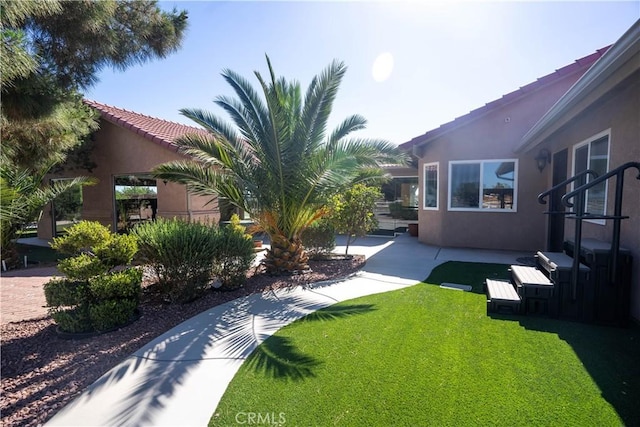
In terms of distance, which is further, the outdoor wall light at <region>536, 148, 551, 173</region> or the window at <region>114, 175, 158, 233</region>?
the window at <region>114, 175, 158, 233</region>

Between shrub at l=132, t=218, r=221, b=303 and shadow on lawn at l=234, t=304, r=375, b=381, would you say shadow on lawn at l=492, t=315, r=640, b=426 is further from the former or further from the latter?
shrub at l=132, t=218, r=221, b=303

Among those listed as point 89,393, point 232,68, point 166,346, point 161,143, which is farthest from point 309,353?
point 161,143

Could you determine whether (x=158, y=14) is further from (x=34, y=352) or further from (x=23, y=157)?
(x=34, y=352)

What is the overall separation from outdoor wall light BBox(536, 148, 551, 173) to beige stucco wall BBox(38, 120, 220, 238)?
10750 millimetres

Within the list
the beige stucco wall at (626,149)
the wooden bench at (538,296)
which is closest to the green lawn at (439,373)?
the wooden bench at (538,296)

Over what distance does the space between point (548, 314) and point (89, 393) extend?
6.12 metres

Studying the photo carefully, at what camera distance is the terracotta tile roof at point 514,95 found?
941cm

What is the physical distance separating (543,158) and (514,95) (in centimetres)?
217

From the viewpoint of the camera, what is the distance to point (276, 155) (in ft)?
24.3

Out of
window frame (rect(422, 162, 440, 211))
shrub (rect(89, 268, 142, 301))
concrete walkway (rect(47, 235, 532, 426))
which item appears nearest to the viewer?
concrete walkway (rect(47, 235, 532, 426))

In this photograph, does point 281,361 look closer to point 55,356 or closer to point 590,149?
point 55,356

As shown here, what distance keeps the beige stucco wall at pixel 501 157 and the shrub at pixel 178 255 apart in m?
8.49

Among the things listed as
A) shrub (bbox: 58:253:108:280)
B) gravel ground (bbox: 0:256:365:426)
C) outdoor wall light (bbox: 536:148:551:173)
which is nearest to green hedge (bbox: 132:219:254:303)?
gravel ground (bbox: 0:256:365:426)

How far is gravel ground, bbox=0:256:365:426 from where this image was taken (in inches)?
125
